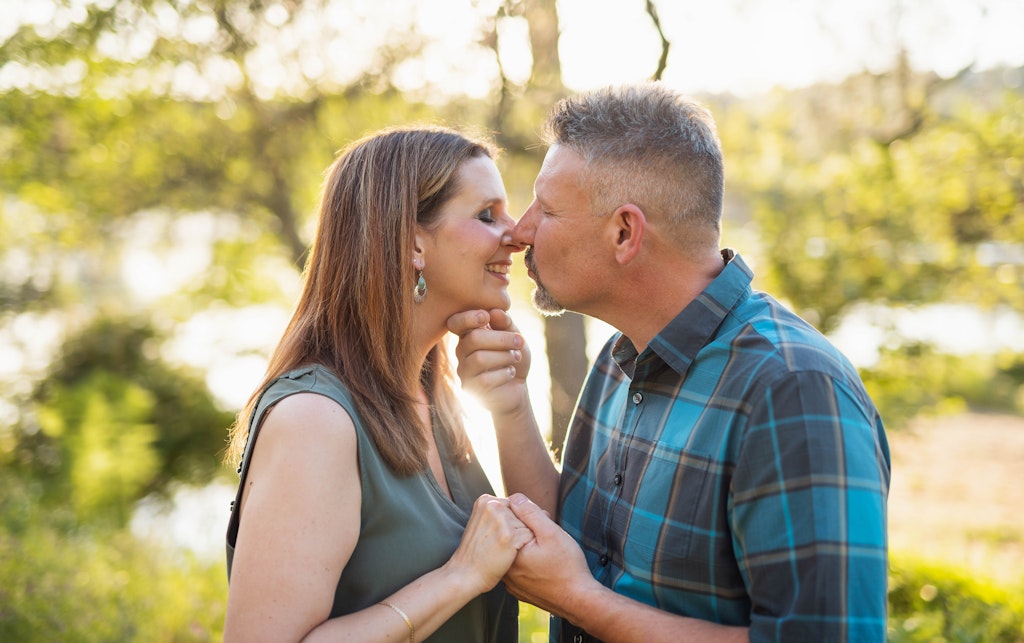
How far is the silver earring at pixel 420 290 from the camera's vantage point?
2480 millimetres

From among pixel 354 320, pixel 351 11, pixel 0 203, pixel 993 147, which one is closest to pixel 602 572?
pixel 354 320

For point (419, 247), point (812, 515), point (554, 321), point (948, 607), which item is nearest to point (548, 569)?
point (812, 515)

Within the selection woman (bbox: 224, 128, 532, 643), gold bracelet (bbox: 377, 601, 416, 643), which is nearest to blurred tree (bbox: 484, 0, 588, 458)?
woman (bbox: 224, 128, 532, 643)

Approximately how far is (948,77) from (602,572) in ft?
18.3

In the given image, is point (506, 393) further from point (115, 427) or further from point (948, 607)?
point (115, 427)

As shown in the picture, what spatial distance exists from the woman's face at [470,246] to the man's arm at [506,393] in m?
0.07

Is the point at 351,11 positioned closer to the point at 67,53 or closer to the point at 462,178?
the point at 67,53

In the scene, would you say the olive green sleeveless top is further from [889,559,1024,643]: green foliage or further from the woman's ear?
[889,559,1024,643]: green foliage

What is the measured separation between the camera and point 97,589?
16.0 feet

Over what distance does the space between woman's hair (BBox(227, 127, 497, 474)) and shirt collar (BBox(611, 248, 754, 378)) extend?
72 centimetres

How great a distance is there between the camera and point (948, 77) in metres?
6.17

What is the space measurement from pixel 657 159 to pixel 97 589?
14.4 feet

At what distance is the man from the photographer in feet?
5.48

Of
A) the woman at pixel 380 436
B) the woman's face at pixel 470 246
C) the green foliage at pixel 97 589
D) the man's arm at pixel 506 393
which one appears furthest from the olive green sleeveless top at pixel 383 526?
the green foliage at pixel 97 589
